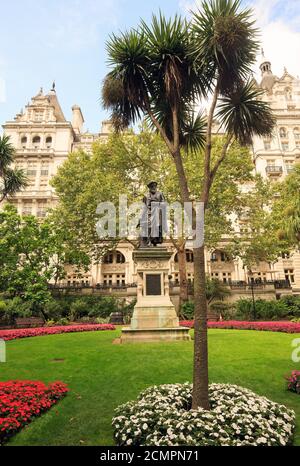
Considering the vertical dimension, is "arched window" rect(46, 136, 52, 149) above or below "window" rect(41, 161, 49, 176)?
above

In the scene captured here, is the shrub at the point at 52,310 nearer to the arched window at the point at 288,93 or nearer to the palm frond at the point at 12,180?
the palm frond at the point at 12,180

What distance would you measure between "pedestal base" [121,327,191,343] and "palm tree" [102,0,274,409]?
7.01 metres

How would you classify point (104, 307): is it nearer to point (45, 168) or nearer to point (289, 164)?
point (45, 168)

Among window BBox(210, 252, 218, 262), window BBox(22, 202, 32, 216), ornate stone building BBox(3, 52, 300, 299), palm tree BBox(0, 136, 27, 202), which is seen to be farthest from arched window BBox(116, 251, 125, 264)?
palm tree BBox(0, 136, 27, 202)

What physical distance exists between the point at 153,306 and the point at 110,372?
464cm

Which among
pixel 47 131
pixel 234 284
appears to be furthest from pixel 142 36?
pixel 47 131

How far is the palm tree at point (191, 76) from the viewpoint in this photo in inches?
233

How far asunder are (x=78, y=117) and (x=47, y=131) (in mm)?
10381

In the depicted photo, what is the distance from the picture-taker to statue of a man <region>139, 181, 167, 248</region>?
1332 centimetres

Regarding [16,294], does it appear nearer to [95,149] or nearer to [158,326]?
[95,149]

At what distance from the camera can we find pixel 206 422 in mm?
4328

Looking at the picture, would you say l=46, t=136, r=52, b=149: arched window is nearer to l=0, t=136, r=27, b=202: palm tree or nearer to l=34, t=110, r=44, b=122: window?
l=34, t=110, r=44, b=122: window

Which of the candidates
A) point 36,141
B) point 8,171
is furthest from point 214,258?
point 36,141

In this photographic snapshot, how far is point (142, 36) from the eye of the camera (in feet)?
21.6
